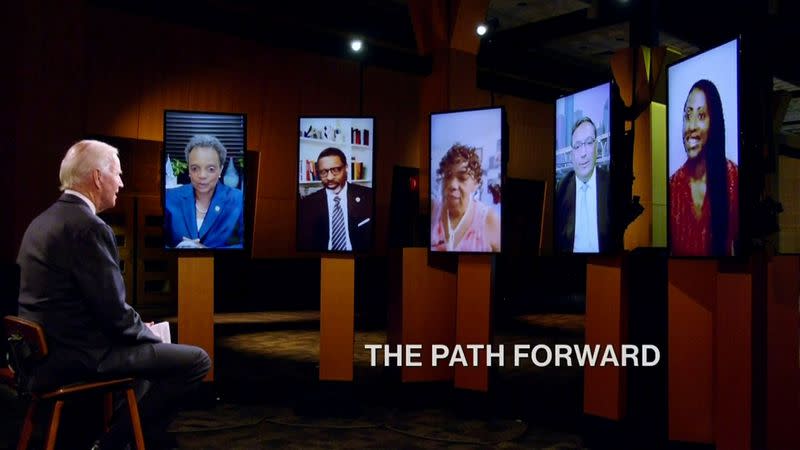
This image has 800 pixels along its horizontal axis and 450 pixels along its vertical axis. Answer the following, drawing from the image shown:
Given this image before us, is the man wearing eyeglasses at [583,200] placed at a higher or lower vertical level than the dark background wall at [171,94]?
lower

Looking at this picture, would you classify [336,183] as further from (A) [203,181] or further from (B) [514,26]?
(B) [514,26]

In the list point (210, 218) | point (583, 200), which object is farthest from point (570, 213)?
point (210, 218)

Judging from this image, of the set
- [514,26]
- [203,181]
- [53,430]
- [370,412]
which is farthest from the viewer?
[514,26]

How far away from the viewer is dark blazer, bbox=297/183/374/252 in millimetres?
4902

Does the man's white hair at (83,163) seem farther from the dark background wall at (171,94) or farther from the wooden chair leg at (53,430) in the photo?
the dark background wall at (171,94)

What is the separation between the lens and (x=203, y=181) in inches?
187

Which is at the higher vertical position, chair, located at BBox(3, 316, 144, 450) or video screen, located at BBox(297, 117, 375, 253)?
video screen, located at BBox(297, 117, 375, 253)

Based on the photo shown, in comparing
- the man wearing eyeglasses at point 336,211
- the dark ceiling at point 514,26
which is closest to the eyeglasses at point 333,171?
the man wearing eyeglasses at point 336,211

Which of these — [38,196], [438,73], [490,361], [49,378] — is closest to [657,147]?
[438,73]

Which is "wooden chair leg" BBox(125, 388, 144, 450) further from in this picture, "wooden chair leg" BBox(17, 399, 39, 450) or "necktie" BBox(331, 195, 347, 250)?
"necktie" BBox(331, 195, 347, 250)

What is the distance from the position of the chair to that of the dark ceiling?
7.49 meters

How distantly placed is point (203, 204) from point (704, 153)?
3.11 meters

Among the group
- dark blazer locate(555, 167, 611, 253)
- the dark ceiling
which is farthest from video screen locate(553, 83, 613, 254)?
the dark ceiling

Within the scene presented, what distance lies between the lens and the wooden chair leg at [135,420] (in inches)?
105
